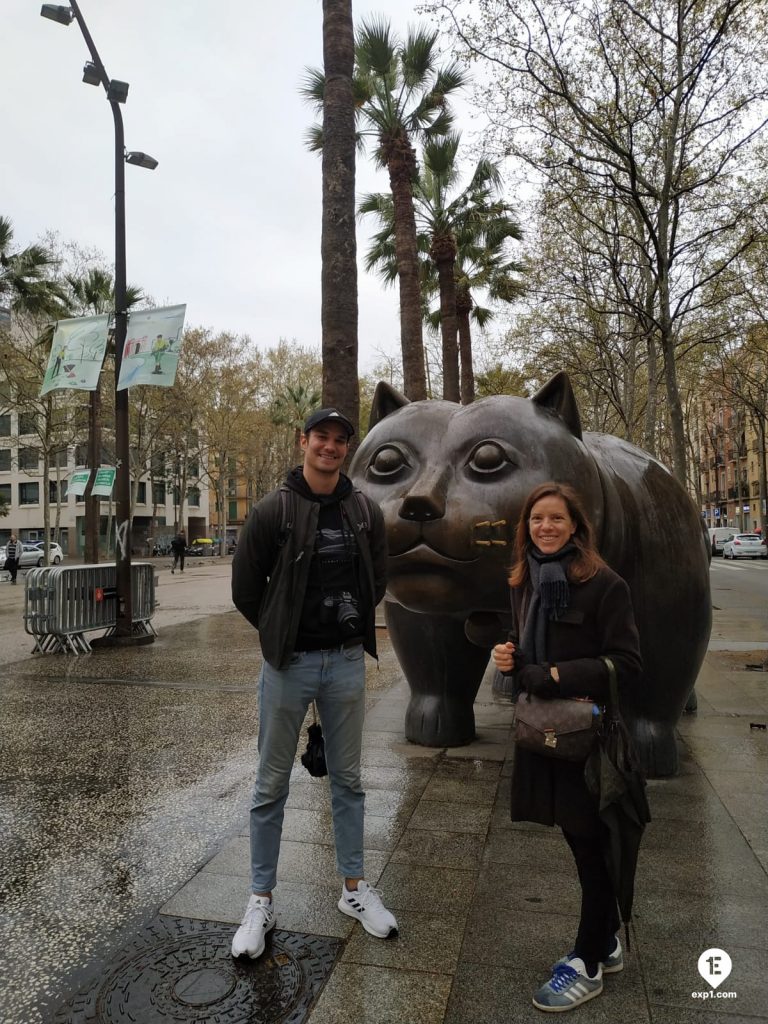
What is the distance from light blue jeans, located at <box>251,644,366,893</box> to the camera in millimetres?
2461

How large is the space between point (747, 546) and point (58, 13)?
33723 millimetres

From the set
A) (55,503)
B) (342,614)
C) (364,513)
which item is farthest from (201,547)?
(342,614)

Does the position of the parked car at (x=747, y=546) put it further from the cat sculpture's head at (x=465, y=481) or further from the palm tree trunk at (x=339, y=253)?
the cat sculpture's head at (x=465, y=481)

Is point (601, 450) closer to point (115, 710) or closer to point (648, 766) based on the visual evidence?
point (648, 766)

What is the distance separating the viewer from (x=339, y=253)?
7.44 m

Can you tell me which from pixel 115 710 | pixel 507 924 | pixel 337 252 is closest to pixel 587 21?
pixel 337 252

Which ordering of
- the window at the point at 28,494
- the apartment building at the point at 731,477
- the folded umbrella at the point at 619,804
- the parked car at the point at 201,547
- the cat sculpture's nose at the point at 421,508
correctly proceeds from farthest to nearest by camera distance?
the apartment building at the point at 731,477
the window at the point at 28,494
the parked car at the point at 201,547
the cat sculpture's nose at the point at 421,508
the folded umbrella at the point at 619,804

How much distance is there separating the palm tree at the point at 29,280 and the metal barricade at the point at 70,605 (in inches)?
698

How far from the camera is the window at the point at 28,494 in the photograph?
51.7 meters

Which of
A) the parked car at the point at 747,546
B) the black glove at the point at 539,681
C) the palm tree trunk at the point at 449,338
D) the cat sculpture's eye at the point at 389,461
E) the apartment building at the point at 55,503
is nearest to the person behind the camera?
the black glove at the point at 539,681

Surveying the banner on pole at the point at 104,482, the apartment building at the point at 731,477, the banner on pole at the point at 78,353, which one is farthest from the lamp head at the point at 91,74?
the apartment building at the point at 731,477

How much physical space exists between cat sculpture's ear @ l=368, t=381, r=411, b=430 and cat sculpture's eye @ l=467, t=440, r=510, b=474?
2.22 ft

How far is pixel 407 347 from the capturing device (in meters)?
13.4

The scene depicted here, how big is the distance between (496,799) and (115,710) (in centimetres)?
340
